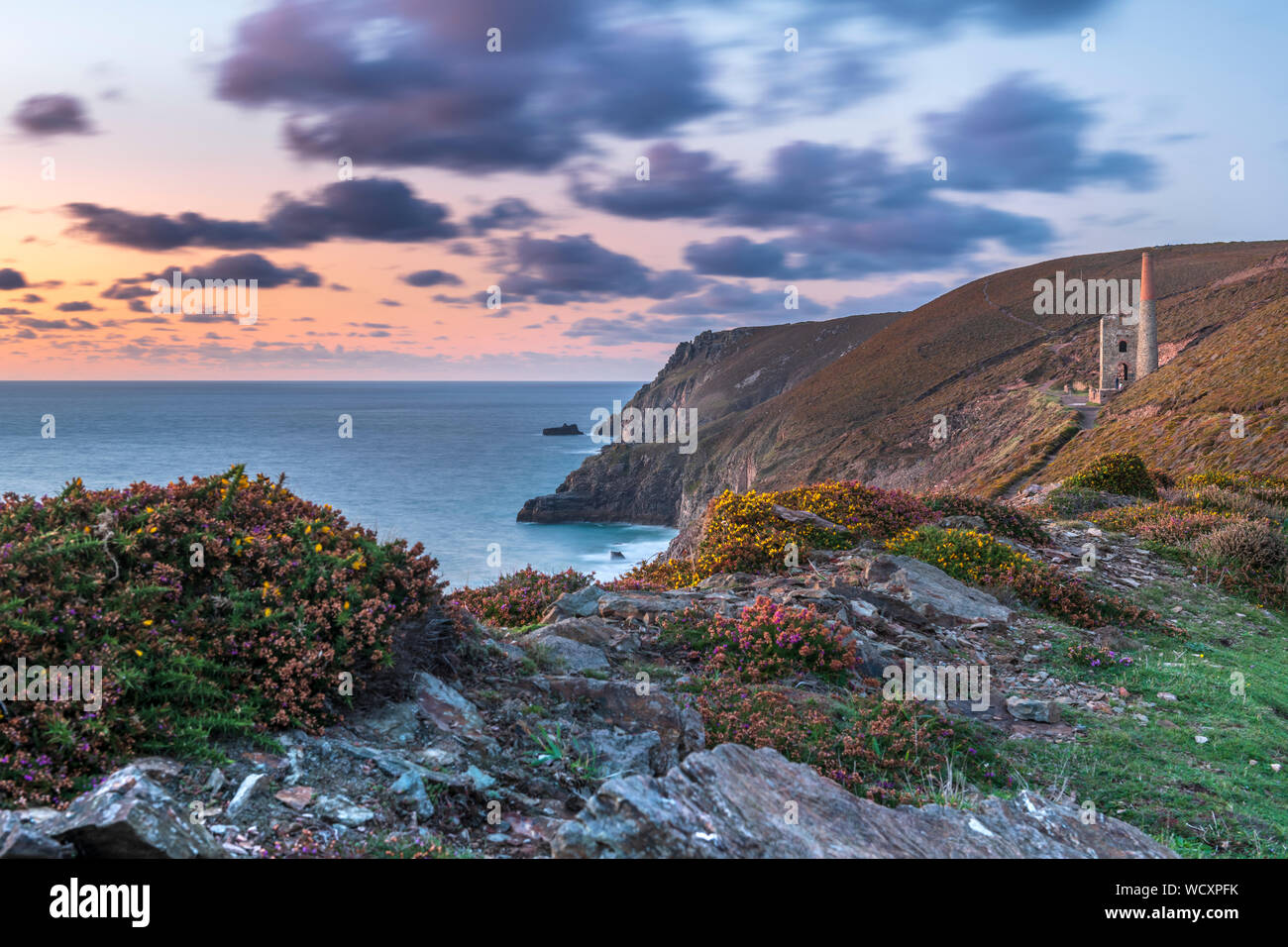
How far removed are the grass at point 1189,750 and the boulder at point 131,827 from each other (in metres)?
5.95

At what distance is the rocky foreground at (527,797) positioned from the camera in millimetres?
3535

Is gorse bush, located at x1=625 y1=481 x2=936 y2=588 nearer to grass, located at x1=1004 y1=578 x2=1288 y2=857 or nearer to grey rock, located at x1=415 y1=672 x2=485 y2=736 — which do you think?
grass, located at x1=1004 y1=578 x2=1288 y2=857


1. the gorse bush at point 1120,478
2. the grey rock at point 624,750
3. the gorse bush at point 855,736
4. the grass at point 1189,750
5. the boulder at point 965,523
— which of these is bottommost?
the grass at point 1189,750

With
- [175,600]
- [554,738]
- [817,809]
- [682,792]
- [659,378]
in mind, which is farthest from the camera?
[659,378]

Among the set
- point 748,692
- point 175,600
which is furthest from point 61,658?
point 748,692

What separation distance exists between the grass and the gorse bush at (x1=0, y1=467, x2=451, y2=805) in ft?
18.2

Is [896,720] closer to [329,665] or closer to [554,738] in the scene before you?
[554,738]

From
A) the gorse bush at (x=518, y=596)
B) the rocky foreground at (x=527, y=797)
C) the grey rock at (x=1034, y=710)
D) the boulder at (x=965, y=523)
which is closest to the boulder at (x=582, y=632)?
the rocky foreground at (x=527, y=797)

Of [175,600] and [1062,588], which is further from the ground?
[175,600]

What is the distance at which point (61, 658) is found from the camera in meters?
4.23

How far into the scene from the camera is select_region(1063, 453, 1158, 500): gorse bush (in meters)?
20.9

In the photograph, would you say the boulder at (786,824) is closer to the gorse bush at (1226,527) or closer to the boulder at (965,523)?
the boulder at (965,523)

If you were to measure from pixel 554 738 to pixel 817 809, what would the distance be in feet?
6.03

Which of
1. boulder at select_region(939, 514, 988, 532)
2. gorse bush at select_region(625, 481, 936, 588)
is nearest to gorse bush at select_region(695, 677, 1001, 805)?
gorse bush at select_region(625, 481, 936, 588)
